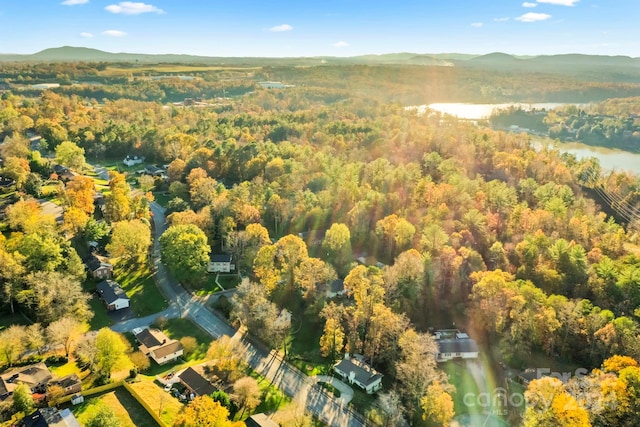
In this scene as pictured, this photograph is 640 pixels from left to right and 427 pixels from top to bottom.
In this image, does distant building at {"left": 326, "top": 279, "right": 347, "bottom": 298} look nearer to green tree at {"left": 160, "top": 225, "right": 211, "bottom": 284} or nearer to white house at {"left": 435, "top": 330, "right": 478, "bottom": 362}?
white house at {"left": 435, "top": 330, "right": 478, "bottom": 362}

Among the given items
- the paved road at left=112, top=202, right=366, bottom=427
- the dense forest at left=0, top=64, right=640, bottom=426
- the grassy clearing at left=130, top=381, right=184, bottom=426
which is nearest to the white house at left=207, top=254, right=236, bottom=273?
the dense forest at left=0, top=64, right=640, bottom=426

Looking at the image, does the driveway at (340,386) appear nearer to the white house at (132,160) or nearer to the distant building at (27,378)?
the distant building at (27,378)

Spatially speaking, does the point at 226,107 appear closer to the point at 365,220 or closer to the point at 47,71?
the point at 47,71

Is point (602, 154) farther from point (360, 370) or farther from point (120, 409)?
point (120, 409)

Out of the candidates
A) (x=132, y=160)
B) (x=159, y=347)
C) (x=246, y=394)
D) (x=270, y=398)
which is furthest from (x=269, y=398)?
(x=132, y=160)

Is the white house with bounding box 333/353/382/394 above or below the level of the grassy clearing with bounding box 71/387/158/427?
below

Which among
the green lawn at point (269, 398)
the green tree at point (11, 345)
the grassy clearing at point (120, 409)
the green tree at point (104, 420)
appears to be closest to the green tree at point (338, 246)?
the green lawn at point (269, 398)

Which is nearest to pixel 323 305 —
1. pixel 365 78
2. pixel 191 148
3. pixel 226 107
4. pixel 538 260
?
pixel 538 260

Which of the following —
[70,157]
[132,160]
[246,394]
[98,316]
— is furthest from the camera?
[132,160]
